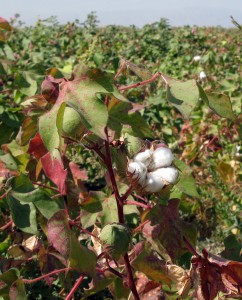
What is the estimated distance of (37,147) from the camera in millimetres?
1459

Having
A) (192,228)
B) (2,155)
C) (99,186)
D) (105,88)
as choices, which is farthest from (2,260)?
(99,186)

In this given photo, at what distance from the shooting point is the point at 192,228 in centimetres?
120

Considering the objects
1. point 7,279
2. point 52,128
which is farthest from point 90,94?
point 7,279

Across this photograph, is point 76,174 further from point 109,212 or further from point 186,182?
point 186,182

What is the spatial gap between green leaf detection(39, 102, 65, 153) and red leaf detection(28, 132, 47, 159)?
20.5 inches

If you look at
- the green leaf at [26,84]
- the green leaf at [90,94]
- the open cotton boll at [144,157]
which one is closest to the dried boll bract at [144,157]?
the open cotton boll at [144,157]

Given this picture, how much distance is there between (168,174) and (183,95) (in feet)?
0.45

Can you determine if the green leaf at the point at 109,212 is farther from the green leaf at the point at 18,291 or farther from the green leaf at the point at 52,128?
the green leaf at the point at 52,128

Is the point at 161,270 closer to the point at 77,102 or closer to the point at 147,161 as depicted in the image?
the point at 147,161

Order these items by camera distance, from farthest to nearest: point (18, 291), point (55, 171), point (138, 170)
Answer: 1. point (55, 171)
2. point (18, 291)
3. point (138, 170)

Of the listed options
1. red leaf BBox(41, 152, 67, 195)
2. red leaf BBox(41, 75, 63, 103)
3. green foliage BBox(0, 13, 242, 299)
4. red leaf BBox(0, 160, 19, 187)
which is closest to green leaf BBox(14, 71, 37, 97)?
green foliage BBox(0, 13, 242, 299)

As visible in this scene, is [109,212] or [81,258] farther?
[109,212]

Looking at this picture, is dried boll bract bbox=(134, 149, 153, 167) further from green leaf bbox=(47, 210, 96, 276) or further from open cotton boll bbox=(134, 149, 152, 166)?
green leaf bbox=(47, 210, 96, 276)

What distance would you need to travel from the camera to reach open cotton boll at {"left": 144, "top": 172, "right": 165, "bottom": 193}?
102 cm
